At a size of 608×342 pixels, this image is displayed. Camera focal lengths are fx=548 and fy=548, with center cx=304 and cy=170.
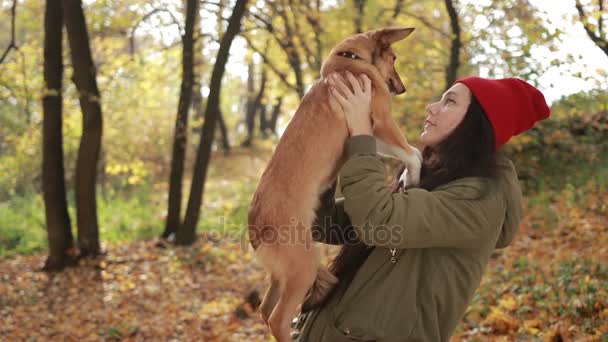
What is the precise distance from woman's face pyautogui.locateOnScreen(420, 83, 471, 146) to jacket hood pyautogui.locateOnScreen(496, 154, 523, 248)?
226 mm

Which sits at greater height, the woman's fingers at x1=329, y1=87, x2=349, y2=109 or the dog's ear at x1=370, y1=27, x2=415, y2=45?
the dog's ear at x1=370, y1=27, x2=415, y2=45

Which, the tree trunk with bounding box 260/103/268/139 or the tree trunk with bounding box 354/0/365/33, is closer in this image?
the tree trunk with bounding box 354/0/365/33

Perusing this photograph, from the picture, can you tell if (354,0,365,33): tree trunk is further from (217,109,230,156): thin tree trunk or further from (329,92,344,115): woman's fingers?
(217,109,230,156): thin tree trunk

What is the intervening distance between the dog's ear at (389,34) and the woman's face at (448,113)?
2.57 ft

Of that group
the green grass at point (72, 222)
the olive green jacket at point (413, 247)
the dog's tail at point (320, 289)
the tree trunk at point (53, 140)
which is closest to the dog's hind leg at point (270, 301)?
the dog's tail at point (320, 289)

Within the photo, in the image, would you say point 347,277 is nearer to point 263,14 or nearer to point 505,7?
point 505,7

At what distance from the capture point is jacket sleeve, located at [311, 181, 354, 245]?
2404mm

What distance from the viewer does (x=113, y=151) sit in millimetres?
13391

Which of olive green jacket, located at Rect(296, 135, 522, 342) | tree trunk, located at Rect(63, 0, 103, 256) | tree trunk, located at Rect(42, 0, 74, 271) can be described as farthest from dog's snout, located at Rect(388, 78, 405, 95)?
tree trunk, located at Rect(42, 0, 74, 271)

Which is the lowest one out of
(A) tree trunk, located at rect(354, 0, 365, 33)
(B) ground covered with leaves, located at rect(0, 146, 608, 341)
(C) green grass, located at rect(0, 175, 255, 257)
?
(C) green grass, located at rect(0, 175, 255, 257)

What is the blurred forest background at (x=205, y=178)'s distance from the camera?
5.46m

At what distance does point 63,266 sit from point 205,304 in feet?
8.45

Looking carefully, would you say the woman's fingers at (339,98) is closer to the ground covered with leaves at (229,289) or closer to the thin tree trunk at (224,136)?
the ground covered with leaves at (229,289)

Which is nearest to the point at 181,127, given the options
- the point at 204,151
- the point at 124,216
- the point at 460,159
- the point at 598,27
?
the point at 204,151
